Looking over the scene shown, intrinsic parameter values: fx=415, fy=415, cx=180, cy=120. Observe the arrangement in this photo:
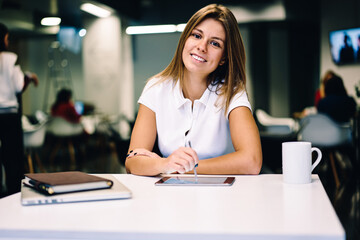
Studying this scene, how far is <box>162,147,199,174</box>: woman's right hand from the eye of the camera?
1210 millimetres

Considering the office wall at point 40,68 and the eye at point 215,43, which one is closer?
the eye at point 215,43

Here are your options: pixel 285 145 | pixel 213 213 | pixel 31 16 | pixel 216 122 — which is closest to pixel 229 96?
pixel 216 122

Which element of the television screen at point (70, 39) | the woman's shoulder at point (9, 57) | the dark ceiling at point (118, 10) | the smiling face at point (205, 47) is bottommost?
the smiling face at point (205, 47)

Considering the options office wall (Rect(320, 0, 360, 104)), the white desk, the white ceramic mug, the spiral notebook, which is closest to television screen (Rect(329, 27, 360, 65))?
office wall (Rect(320, 0, 360, 104))

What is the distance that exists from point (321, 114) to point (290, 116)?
1.21 feet

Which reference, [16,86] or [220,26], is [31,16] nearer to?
[16,86]

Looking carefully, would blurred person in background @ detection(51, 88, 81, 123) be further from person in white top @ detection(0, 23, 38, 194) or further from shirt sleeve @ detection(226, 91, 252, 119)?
shirt sleeve @ detection(226, 91, 252, 119)

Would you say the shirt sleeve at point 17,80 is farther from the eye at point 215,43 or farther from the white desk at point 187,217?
the white desk at point 187,217

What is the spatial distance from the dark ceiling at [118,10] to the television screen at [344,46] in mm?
671

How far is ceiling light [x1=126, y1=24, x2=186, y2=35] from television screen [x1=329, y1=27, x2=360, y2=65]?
183cm

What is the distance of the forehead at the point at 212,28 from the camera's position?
70.7 inches

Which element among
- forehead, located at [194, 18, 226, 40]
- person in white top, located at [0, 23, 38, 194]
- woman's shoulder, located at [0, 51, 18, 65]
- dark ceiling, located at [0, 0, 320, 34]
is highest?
dark ceiling, located at [0, 0, 320, 34]

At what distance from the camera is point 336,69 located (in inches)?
193

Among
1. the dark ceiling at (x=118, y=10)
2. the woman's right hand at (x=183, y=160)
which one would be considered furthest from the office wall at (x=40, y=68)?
the woman's right hand at (x=183, y=160)
